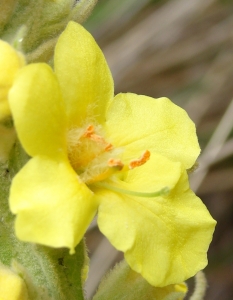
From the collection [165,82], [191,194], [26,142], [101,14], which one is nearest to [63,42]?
[26,142]

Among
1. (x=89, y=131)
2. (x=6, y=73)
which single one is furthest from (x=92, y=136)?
(x=6, y=73)

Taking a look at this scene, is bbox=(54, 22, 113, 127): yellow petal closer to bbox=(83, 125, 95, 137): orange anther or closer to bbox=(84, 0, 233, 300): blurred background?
bbox=(83, 125, 95, 137): orange anther

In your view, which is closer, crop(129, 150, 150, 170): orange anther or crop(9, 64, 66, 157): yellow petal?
crop(9, 64, 66, 157): yellow petal

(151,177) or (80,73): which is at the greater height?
(80,73)

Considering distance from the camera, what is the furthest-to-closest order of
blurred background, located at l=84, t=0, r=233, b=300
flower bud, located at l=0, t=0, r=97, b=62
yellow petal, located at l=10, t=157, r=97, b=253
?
1. blurred background, located at l=84, t=0, r=233, b=300
2. flower bud, located at l=0, t=0, r=97, b=62
3. yellow petal, located at l=10, t=157, r=97, b=253

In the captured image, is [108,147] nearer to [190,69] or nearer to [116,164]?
[116,164]

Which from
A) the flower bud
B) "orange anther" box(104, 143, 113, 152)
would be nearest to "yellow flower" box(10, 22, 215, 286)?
"orange anther" box(104, 143, 113, 152)
